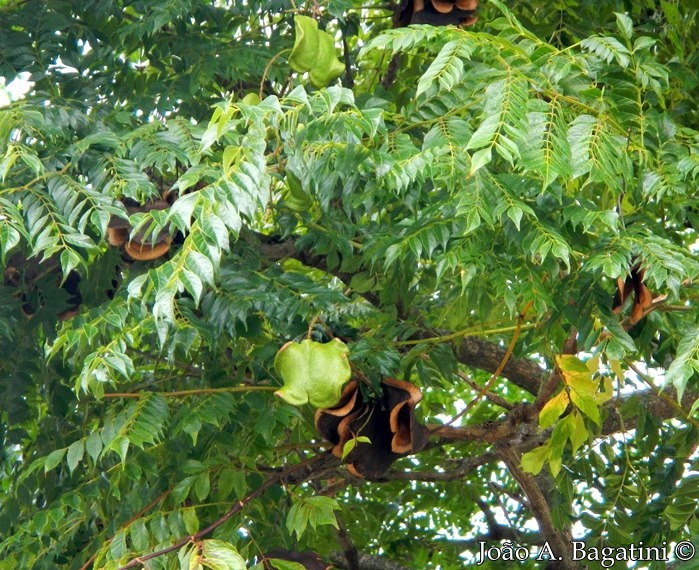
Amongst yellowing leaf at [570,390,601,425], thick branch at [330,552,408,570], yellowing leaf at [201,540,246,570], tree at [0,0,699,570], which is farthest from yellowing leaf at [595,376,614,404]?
thick branch at [330,552,408,570]

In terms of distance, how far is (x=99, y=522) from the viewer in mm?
3756

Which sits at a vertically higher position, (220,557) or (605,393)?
(220,557)

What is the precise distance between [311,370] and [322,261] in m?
1.28

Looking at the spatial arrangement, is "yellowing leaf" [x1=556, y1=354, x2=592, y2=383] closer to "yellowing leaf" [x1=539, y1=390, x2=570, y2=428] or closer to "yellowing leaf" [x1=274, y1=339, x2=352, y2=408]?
"yellowing leaf" [x1=539, y1=390, x2=570, y2=428]

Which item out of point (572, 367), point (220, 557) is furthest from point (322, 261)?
point (220, 557)

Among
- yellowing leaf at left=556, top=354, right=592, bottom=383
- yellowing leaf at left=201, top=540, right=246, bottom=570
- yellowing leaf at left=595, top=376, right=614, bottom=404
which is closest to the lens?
yellowing leaf at left=201, top=540, right=246, bottom=570

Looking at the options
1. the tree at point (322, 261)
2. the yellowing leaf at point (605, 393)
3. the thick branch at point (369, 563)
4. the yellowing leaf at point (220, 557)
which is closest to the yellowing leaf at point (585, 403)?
the tree at point (322, 261)

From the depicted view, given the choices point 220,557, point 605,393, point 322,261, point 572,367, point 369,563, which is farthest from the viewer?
point 369,563

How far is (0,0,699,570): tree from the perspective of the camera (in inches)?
98.0

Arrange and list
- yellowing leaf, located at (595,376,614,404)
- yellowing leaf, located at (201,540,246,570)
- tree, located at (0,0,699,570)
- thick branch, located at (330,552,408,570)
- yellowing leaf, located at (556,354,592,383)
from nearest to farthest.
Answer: tree, located at (0,0,699,570) < yellowing leaf, located at (201,540,246,570) < yellowing leaf, located at (556,354,592,383) < yellowing leaf, located at (595,376,614,404) < thick branch, located at (330,552,408,570)

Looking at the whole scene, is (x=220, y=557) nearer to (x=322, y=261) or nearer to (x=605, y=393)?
(x=605, y=393)

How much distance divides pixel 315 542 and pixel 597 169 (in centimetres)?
235

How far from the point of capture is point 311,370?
8.92ft

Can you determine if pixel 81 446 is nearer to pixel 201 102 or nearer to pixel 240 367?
pixel 240 367
